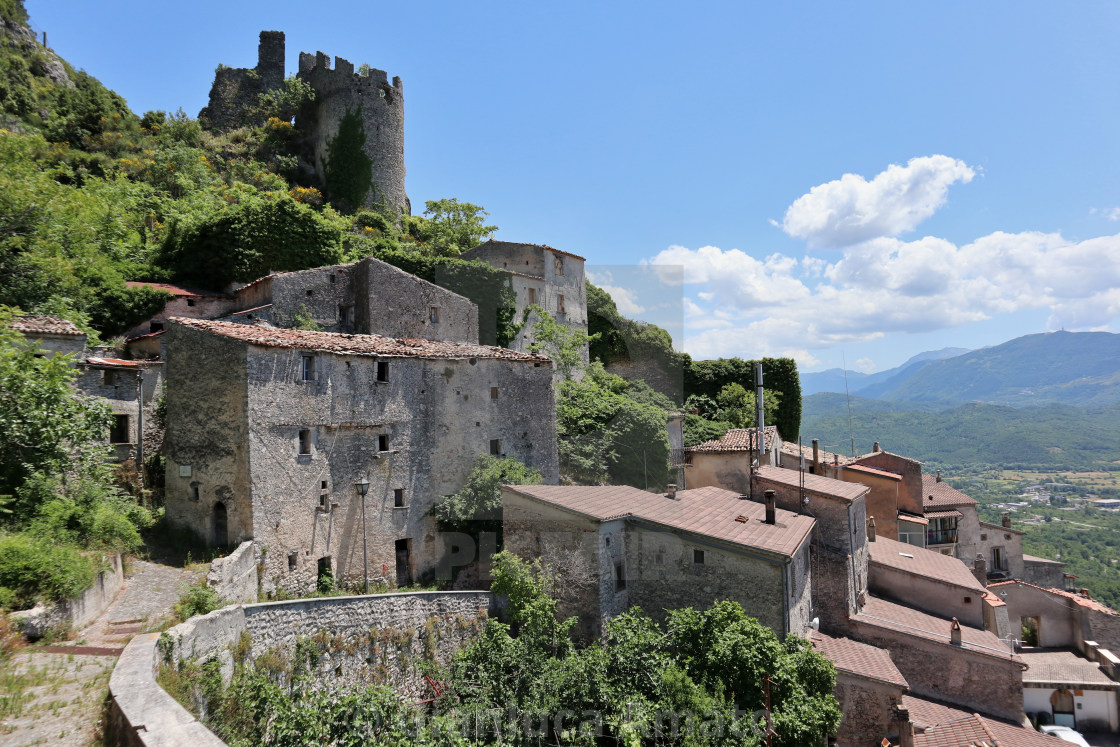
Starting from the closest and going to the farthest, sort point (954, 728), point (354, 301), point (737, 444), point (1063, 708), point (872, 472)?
point (954, 728) → point (354, 301) → point (1063, 708) → point (737, 444) → point (872, 472)

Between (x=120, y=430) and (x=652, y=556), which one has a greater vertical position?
(x=120, y=430)

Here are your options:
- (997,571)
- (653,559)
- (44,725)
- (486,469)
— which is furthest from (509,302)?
(997,571)

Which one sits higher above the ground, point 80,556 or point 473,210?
point 473,210

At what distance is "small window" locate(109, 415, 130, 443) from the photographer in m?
19.6

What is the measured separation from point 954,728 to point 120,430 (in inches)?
1083

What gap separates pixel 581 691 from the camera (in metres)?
14.8

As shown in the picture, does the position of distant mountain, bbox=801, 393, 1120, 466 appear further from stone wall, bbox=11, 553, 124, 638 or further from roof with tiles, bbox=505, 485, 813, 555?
stone wall, bbox=11, 553, 124, 638

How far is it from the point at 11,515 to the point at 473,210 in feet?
131

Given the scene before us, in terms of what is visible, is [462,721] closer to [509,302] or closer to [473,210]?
[509,302]

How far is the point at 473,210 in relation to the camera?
161ft

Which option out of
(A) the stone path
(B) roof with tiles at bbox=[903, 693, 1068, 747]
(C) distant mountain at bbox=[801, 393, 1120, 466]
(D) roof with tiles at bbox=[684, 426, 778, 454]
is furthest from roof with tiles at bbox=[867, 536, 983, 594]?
(C) distant mountain at bbox=[801, 393, 1120, 466]

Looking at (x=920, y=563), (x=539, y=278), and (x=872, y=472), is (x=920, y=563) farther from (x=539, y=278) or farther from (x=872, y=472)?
(x=539, y=278)

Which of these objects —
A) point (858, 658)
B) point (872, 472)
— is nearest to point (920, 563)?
point (872, 472)

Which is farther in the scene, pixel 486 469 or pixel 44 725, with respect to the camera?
pixel 486 469
